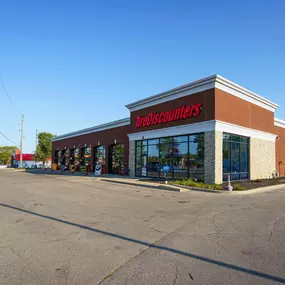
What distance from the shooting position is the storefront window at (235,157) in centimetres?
1986

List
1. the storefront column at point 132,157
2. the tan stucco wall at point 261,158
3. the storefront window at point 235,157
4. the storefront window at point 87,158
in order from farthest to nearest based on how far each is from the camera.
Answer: the storefront window at point 87,158
the storefront column at point 132,157
the tan stucco wall at point 261,158
the storefront window at point 235,157

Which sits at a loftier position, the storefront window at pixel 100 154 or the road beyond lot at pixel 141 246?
the storefront window at pixel 100 154

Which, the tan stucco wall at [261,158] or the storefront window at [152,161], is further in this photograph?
the storefront window at [152,161]

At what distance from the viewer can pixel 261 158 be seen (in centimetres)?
2431

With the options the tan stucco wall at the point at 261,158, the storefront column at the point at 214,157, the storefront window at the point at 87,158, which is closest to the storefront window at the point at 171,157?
the storefront column at the point at 214,157

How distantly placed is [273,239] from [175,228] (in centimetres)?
235

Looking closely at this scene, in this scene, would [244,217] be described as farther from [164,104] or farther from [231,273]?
[164,104]

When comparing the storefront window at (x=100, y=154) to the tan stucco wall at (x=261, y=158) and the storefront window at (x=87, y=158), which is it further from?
the tan stucco wall at (x=261, y=158)

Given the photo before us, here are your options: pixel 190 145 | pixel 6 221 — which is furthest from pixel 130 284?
pixel 190 145

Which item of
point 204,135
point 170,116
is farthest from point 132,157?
point 204,135

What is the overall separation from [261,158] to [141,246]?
71.5 ft

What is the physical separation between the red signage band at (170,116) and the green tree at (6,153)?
101796 millimetres

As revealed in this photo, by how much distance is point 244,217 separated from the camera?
8391 mm

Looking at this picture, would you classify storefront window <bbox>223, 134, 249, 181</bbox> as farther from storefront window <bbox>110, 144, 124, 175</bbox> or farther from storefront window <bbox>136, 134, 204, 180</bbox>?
storefront window <bbox>110, 144, 124, 175</bbox>
